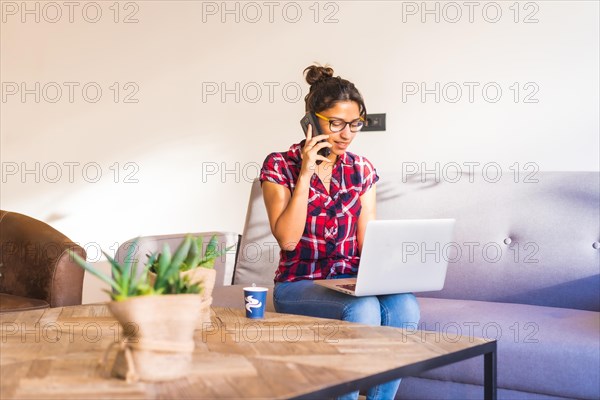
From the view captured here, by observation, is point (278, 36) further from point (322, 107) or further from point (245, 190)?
point (322, 107)

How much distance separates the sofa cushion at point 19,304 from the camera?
2.56 m

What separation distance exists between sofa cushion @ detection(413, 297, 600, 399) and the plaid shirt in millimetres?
319

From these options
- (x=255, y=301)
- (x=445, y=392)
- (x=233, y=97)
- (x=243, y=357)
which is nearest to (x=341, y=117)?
(x=255, y=301)

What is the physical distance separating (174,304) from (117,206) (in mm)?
2882

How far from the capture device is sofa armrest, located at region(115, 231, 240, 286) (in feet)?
9.23

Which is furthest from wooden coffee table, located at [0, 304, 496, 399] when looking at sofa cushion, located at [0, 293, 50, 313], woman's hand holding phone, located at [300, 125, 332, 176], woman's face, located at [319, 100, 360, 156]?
sofa cushion, located at [0, 293, 50, 313]

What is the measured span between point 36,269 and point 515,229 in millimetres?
1763

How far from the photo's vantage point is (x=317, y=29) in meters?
3.38

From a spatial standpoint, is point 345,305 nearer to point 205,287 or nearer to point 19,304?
point 205,287

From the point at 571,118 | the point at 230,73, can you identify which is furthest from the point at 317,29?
the point at 571,118

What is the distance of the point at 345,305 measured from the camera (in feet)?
6.39

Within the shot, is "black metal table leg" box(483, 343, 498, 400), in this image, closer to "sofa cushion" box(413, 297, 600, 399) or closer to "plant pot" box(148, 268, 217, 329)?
"sofa cushion" box(413, 297, 600, 399)

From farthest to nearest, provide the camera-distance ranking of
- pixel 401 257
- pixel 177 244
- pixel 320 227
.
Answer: pixel 177 244
pixel 320 227
pixel 401 257

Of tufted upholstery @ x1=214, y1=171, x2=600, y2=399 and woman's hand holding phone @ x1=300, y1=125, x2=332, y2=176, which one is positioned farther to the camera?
woman's hand holding phone @ x1=300, y1=125, x2=332, y2=176
